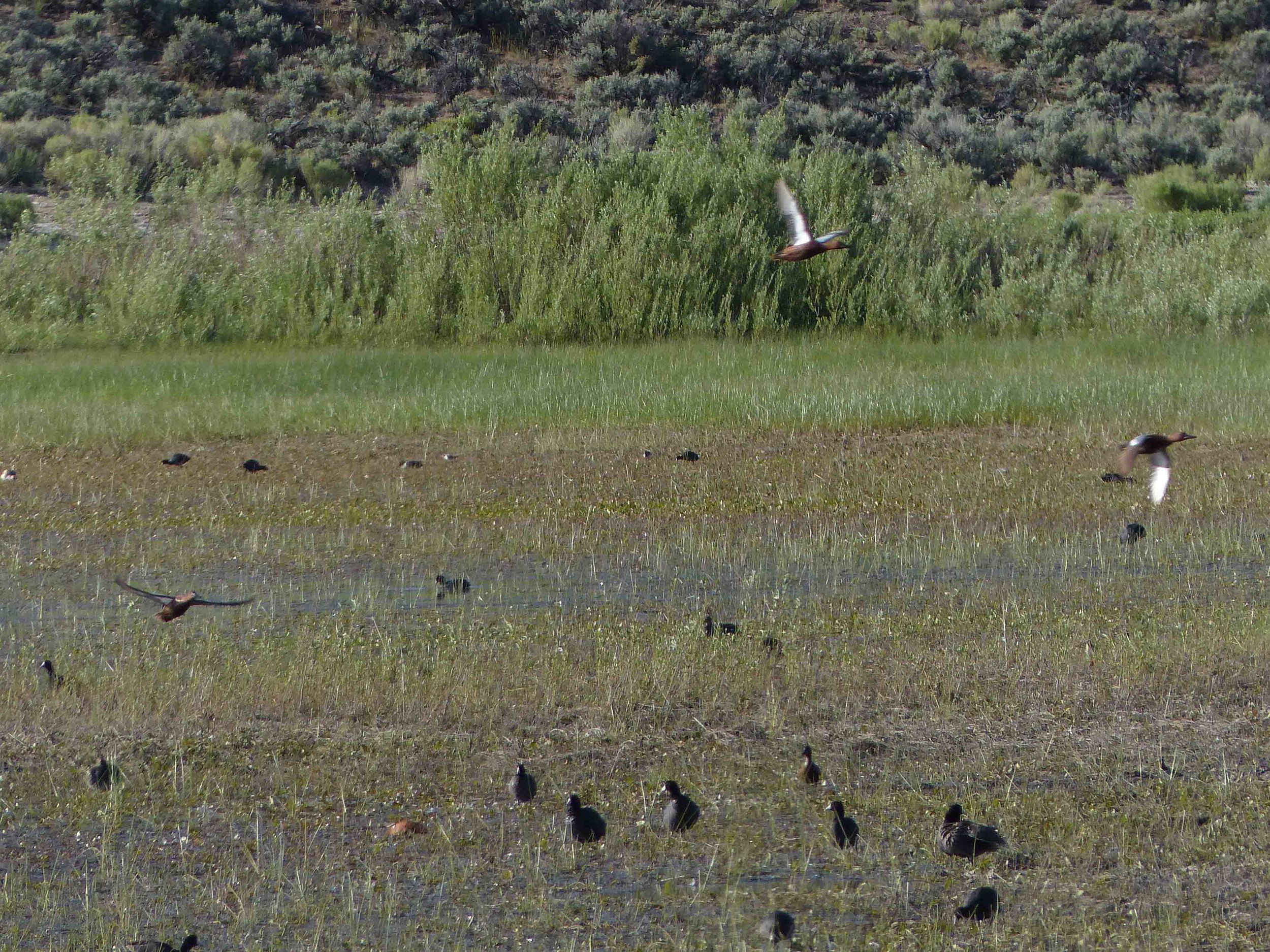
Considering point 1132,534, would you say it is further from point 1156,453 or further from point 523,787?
point 523,787

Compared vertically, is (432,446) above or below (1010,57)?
below

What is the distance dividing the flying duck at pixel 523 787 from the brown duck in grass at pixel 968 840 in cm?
135

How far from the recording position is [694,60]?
36938mm

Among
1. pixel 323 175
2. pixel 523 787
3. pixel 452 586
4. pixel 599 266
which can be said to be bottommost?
pixel 323 175

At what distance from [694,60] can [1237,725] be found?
33495 mm

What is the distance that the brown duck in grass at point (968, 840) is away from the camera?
14.5 ft

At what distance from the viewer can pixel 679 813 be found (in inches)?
182

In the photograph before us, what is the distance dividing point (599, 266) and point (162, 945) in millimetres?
15854

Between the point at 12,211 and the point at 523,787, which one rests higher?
the point at 523,787

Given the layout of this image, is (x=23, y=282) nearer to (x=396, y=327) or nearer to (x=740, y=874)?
(x=396, y=327)

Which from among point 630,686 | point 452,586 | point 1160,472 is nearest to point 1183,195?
point 1160,472

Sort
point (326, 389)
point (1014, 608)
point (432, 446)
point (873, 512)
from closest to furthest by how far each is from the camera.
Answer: point (1014, 608) → point (873, 512) → point (432, 446) → point (326, 389)

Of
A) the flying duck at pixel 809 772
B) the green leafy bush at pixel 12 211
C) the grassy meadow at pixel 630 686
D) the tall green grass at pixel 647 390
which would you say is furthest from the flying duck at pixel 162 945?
the green leafy bush at pixel 12 211

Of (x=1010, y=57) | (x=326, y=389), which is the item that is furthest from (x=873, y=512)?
(x=1010, y=57)
